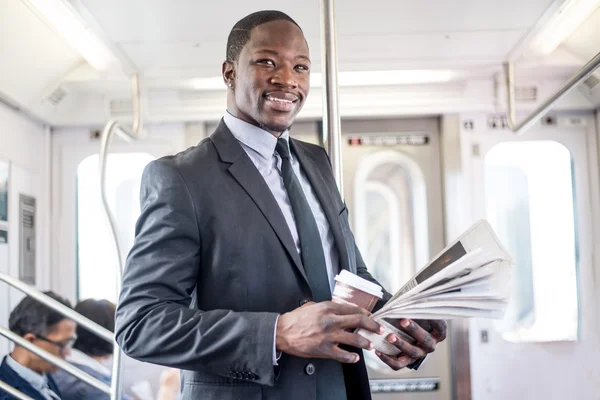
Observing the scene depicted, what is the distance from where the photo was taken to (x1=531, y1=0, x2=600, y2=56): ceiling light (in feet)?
11.9

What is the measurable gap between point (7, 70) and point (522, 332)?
3.37 metres

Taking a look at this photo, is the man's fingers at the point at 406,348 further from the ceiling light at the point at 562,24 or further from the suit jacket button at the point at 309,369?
the ceiling light at the point at 562,24

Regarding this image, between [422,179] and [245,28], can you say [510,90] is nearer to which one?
Answer: [422,179]

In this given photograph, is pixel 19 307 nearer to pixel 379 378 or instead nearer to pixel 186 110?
pixel 186 110

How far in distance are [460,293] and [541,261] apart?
12.9ft

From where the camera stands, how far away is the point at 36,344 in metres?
4.48

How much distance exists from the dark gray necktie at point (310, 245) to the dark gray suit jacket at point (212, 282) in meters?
0.03

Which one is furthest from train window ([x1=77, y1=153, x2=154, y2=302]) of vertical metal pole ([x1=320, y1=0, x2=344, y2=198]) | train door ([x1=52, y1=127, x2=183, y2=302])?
vertical metal pole ([x1=320, y1=0, x2=344, y2=198])

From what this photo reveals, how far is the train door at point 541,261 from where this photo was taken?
187 inches

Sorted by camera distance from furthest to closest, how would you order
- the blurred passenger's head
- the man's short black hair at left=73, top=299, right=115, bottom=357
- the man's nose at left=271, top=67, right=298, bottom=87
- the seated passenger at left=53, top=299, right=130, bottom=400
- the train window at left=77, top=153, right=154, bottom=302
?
the train window at left=77, top=153, right=154, bottom=302 → the man's short black hair at left=73, top=299, right=115, bottom=357 → the seated passenger at left=53, top=299, right=130, bottom=400 → the blurred passenger's head → the man's nose at left=271, top=67, right=298, bottom=87

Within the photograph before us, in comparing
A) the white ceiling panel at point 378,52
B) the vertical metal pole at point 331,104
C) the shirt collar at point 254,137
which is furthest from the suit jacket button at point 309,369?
the white ceiling panel at point 378,52

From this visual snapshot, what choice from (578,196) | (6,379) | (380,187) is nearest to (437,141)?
(380,187)

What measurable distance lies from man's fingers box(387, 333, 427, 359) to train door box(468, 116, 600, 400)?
143 inches

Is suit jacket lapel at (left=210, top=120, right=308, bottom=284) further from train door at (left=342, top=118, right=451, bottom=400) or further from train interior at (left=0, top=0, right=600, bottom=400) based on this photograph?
train door at (left=342, top=118, right=451, bottom=400)
